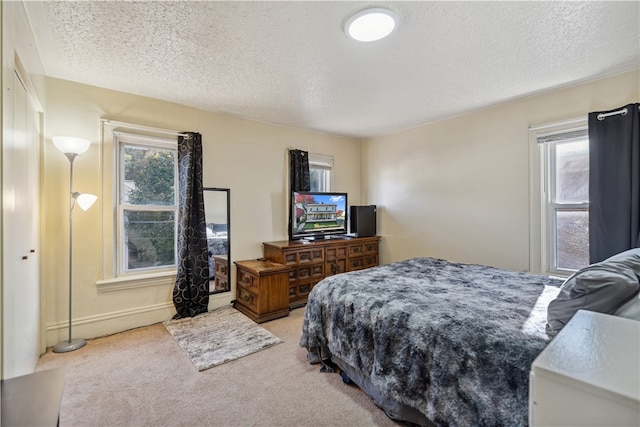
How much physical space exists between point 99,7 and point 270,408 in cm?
265

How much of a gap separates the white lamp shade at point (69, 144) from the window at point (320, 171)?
271cm

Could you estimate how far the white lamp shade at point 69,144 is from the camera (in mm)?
2312

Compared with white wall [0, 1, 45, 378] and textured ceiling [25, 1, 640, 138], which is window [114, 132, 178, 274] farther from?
white wall [0, 1, 45, 378]

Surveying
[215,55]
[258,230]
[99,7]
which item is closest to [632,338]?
[215,55]

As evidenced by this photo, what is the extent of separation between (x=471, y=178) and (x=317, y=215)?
2048 mm

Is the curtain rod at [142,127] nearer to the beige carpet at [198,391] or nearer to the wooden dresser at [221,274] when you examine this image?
the wooden dresser at [221,274]

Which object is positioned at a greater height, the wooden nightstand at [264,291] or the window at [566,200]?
the window at [566,200]

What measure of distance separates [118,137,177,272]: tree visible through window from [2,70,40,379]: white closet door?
0.69 m

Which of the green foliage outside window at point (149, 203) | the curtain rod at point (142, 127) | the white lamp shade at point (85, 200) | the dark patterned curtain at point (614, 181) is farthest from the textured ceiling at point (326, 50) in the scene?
the white lamp shade at point (85, 200)

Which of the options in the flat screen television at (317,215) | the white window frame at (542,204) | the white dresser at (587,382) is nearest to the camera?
the white dresser at (587,382)

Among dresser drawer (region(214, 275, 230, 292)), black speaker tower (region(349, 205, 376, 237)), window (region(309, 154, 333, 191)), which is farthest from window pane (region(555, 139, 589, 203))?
dresser drawer (region(214, 275, 230, 292))

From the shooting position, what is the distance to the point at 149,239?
3.11 metres

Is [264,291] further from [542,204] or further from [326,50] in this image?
[542,204]

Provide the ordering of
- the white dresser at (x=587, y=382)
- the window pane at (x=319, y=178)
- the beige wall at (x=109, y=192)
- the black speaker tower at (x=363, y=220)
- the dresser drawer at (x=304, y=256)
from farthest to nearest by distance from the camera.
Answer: the window pane at (x=319, y=178) < the black speaker tower at (x=363, y=220) < the dresser drawer at (x=304, y=256) < the beige wall at (x=109, y=192) < the white dresser at (x=587, y=382)
